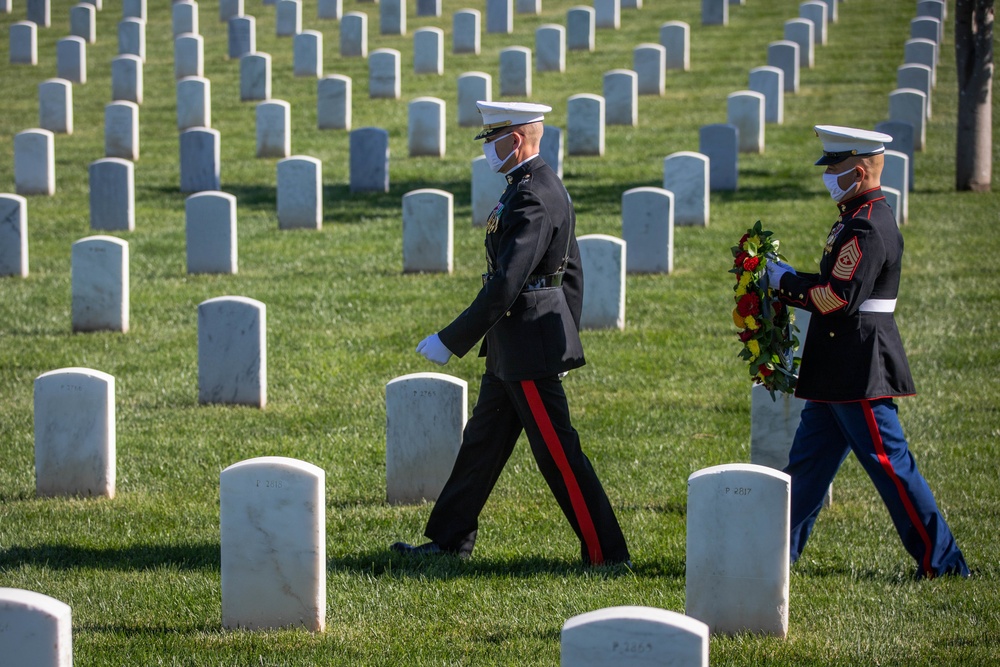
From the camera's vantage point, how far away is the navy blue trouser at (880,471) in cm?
572

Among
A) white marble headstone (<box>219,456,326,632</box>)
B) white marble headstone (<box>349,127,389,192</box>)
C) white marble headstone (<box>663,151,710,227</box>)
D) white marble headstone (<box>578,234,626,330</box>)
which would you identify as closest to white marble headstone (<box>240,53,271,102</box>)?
white marble headstone (<box>349,127,389,192</box>)

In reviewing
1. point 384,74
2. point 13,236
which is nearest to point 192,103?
point 384,74

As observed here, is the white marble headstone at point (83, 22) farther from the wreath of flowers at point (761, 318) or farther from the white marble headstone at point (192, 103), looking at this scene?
the wreath of flowers at point (761, 318)

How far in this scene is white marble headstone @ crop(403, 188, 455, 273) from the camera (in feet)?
39.2

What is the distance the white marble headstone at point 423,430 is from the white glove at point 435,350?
1.07 meters

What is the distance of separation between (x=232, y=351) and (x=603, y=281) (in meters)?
3.05

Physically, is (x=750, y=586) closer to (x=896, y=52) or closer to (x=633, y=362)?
(x=633, y=362)

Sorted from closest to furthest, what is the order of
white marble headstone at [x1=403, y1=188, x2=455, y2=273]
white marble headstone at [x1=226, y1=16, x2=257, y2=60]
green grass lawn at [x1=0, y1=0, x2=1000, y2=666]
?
green grass lawn at [x1=0, y1=0, x2=1000, y2=666] < white marble headstone at [x1=403, y1=188, x2=455, y2=273] < white marble headstone at [x1=226, y1=16, x2=257, y2=60]

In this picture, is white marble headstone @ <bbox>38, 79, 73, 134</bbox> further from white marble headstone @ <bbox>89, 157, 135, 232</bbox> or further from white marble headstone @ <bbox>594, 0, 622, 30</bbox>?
white marble headstone @ <bbox>594, 0, 622, 30</bbox>

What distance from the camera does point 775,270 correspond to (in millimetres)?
5984

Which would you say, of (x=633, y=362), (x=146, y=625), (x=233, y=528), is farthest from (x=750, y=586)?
(x=633, y=362)

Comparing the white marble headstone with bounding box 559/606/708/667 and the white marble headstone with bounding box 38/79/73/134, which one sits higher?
the white marble headstone with bounding box 38/79/73/134

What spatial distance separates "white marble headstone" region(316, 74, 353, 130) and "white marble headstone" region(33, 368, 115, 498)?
12.3 metres

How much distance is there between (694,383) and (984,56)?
782 centimetres
